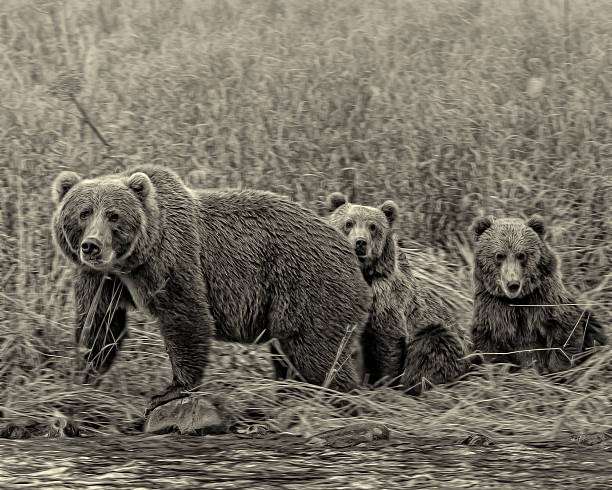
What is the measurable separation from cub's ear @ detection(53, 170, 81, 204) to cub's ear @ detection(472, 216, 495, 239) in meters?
2.08

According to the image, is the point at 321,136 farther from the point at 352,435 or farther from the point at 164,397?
the point at 352,435

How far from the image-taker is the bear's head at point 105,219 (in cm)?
480

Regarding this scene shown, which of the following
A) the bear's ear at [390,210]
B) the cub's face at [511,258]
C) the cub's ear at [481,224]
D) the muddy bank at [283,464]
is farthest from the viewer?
the bear's ear at [390,210]

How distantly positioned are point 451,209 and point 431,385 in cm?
194

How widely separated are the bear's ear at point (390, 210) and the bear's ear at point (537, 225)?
0.69m

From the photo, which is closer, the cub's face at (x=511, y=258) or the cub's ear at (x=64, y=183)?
the cub's ear at (x=64, y=183)

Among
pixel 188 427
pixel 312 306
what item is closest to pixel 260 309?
pixel 312 306

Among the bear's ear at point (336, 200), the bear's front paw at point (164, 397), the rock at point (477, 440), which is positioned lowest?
the rock at point (477, 440)

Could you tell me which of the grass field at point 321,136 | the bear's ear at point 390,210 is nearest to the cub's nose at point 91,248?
the grass field at point 321,136

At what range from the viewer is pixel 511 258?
5.68 m

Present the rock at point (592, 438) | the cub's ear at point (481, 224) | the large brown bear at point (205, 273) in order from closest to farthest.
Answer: the rock at point (592, 438) < the large brown bear at point (205, 273) < the cub's ear at point (481, 224)

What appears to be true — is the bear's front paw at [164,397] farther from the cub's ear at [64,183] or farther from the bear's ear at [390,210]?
the bear's ear at [390,210]

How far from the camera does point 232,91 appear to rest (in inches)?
325

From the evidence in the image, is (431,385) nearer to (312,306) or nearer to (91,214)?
(312,306)
